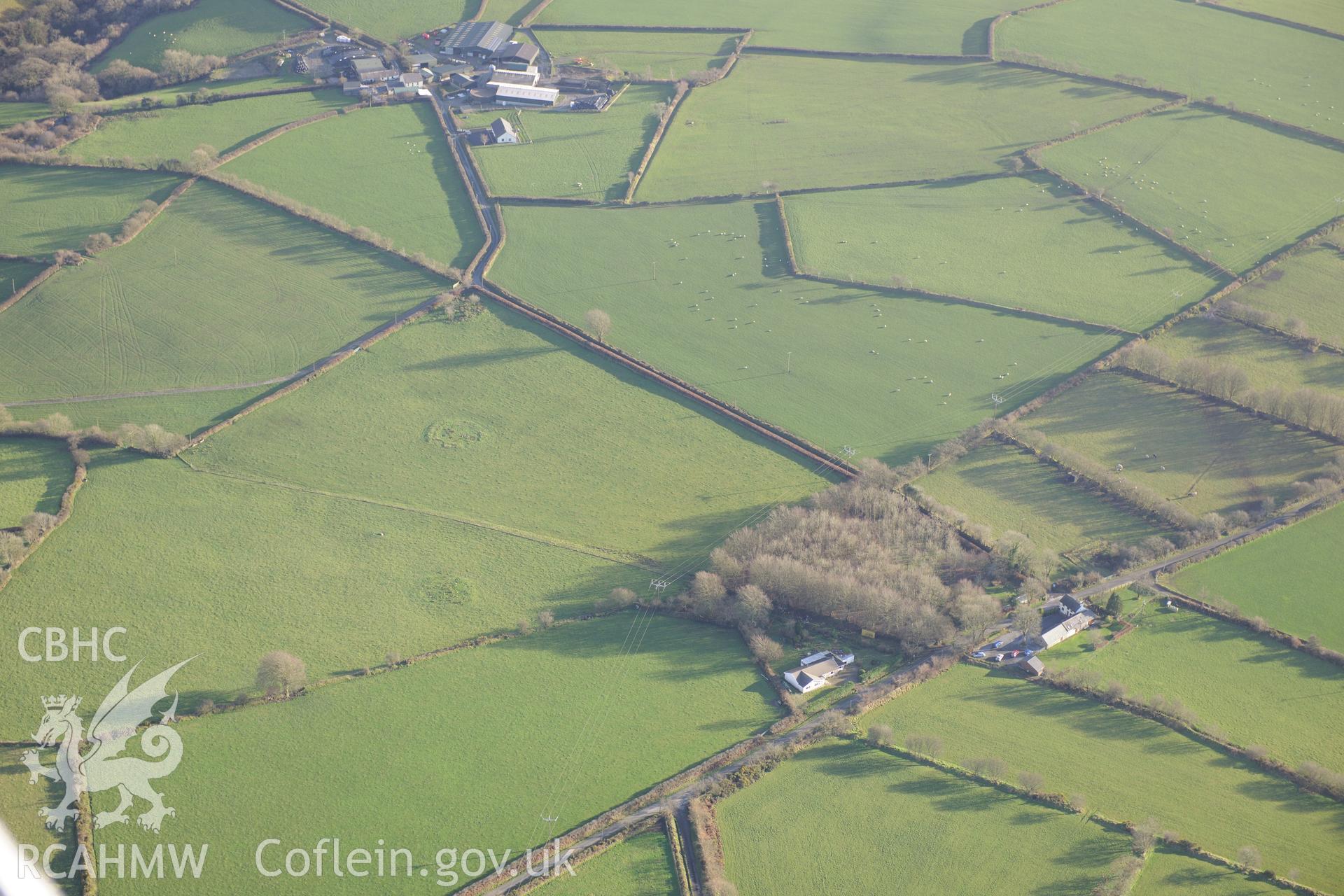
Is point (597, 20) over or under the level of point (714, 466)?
over

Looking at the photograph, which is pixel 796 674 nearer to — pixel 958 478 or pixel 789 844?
pixel 789 844

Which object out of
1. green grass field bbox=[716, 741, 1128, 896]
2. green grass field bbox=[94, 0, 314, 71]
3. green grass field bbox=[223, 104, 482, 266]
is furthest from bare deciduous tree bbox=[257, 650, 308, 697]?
green grass field bbox=[94, 0, 314, 71]

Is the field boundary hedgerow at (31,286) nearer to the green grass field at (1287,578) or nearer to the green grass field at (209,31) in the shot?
the green grass field at (209,31)

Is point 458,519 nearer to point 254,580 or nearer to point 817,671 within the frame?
point 254,580

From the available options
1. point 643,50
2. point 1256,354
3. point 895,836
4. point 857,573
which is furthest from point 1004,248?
point 895,836

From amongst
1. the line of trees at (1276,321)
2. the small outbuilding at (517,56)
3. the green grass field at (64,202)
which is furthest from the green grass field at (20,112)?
the line of trees at (1276,321)

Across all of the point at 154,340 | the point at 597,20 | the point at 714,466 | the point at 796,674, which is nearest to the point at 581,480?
the point at 714,466

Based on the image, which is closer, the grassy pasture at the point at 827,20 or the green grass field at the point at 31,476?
the green grass field at the point at 31,476
